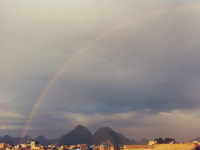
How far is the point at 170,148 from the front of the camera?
195 metres

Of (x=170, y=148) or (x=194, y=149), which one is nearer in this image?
(x=194, y=149)

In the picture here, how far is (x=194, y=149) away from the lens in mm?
175500

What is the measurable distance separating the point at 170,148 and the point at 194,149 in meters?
24.4
